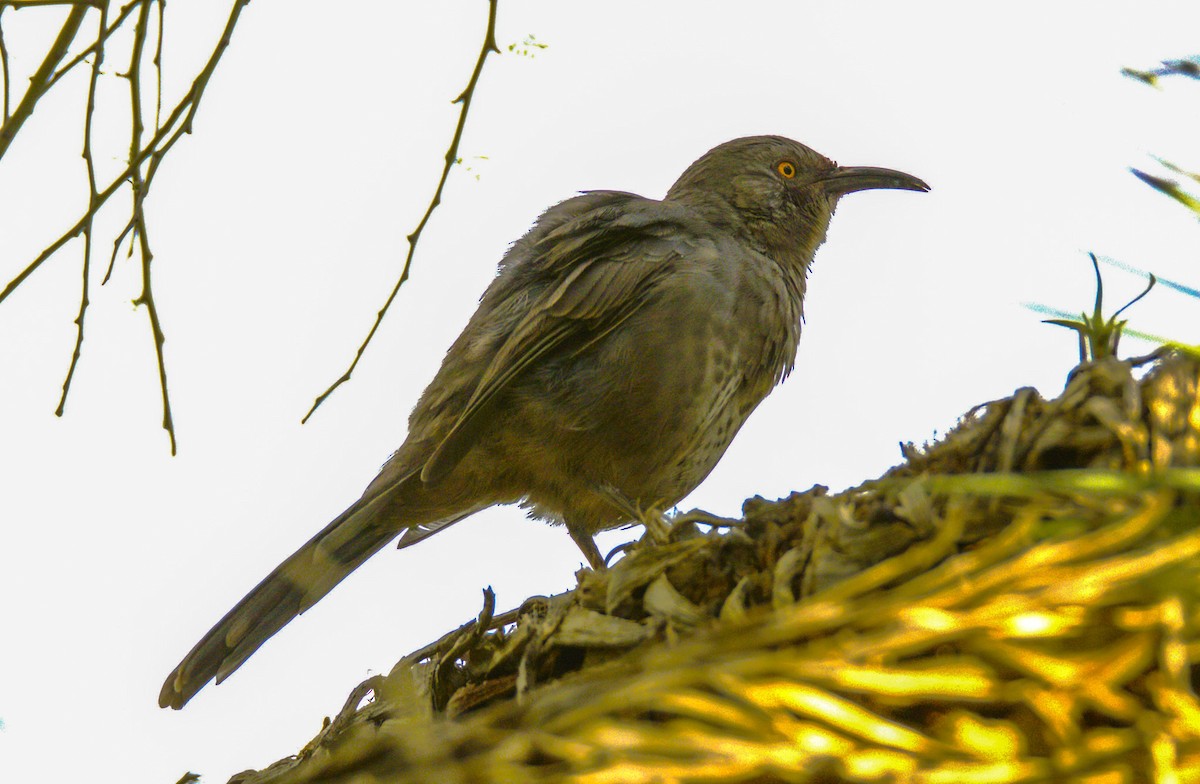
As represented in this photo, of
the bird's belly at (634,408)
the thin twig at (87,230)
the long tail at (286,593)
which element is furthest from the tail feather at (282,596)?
the thin twig at (87,230)

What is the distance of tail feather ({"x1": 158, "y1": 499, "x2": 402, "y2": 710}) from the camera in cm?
381

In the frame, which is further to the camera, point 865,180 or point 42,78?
point 865,180

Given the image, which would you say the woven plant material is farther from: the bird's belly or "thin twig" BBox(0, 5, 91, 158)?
the bird's belly

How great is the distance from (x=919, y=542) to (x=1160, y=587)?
621 millimetres

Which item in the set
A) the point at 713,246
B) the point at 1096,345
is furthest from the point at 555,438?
the point at 1096,345

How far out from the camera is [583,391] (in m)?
4.28

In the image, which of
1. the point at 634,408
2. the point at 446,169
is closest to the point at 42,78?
the point at 446,169

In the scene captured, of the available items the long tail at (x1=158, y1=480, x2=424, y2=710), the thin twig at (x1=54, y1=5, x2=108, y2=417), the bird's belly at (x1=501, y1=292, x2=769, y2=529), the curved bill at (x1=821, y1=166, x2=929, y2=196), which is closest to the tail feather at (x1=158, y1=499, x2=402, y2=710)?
the long tail at (x1=158, y1=480, x2=424, y2=710)

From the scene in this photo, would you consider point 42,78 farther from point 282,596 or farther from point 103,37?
point 282,596

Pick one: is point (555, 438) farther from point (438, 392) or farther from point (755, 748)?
point (755, 748)

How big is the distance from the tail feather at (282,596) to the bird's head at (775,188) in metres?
1.80

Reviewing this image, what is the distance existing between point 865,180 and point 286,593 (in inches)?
120

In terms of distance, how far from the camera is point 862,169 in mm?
5578

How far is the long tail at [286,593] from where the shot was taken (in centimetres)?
381
